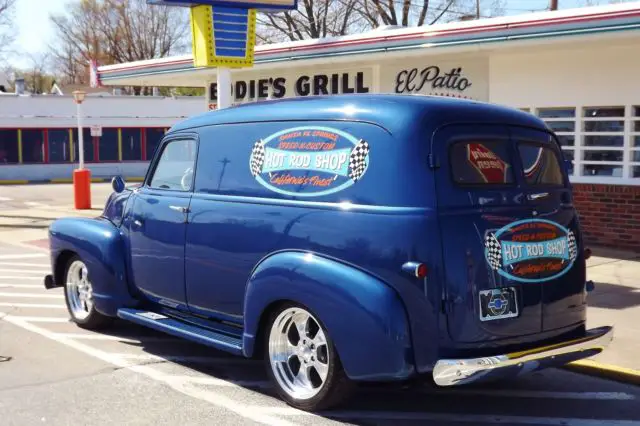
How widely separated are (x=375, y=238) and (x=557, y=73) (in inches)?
356

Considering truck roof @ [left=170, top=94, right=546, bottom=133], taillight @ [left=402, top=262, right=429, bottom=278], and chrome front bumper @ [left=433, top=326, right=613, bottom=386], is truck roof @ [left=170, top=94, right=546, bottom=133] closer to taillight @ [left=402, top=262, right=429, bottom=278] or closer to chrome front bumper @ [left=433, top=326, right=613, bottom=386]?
taillight @ [left=402, top=262, right=429, bottom=278]

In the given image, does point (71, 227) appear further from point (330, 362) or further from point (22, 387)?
point (330, 362)

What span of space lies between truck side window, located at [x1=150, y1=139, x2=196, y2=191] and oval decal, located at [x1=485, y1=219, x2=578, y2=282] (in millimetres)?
2569

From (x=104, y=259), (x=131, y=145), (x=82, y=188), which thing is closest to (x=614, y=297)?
(x=104, y=259)

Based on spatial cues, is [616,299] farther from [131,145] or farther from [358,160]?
[131,145]

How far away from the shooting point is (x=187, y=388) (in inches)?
231

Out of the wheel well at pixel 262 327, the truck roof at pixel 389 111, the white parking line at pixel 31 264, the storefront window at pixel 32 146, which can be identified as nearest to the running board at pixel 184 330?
the wheel well at pixel 262 327

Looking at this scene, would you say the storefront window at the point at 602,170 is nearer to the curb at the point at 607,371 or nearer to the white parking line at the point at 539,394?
the curb at the point at 607,371

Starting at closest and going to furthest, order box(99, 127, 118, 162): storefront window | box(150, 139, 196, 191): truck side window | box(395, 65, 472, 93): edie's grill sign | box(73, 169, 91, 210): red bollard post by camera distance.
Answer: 1. box(150, 139, 196, 191): truck side window
2. box(395, 65, 472, 93): edie's grill sign
3. box(73, 169, 91, 210): red bollard post
4. box(99, 127, 118, 162): storefront window

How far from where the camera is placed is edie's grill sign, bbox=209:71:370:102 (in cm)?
1619

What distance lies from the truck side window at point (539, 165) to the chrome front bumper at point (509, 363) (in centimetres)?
108

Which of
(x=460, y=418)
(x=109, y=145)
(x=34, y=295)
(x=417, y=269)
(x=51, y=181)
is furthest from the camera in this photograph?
(x=109, y=145)

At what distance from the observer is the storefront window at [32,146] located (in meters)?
34.9

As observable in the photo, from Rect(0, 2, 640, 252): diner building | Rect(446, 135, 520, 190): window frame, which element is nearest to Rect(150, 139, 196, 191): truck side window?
Rect(446, 135, 520, 190): window frame
